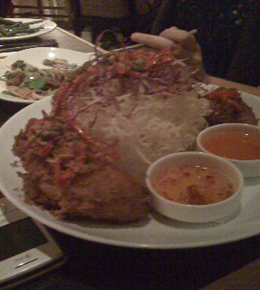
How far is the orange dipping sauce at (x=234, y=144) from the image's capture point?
154 cm

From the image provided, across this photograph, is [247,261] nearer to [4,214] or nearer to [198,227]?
[198,227]

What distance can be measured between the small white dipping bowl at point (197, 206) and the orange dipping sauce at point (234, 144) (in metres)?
0.18

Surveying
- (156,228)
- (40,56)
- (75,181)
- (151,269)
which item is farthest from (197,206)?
(40,56)

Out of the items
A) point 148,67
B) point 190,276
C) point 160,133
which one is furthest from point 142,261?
point 148,67

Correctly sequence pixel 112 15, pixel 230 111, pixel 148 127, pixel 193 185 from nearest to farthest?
pixel 193 185 < pixel 148 127 < pixel 230 111 < pixel 112 15

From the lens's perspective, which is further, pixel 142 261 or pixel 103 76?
pixel 103 76

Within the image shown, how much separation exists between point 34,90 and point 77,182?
1.26 m

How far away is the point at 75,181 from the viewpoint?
110 cm

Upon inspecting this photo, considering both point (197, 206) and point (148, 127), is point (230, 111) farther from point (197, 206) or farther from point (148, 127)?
point (197, 206)

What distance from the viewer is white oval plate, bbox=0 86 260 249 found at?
0.98 m

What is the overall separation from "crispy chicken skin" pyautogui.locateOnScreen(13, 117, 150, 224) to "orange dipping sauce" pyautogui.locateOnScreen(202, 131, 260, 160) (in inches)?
22.7

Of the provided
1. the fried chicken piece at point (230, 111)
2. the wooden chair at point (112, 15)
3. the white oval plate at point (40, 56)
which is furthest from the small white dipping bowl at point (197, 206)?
the wooden chair at point (112, 15)

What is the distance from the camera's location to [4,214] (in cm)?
121

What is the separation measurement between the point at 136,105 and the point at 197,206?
74cm
